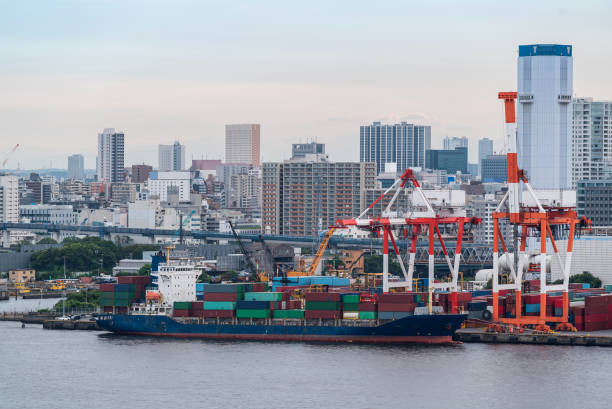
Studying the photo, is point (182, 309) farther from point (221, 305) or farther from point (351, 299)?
point (351, 299)

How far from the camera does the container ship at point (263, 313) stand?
57.1 meters

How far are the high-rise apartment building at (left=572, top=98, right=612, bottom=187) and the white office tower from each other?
51.2 inches

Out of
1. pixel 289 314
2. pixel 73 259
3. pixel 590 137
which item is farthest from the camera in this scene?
pixel 590 137

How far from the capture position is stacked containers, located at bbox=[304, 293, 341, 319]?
58281 millimetres

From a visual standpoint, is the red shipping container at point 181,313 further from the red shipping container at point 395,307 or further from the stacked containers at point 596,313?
the stacked containers at point 596,313

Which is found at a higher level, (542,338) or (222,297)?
(222,297)

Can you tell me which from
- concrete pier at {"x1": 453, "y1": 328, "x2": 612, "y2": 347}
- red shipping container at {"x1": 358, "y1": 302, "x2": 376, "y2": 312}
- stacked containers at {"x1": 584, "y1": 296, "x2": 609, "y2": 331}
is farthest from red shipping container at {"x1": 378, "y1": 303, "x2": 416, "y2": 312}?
stacked containers at {"x1": 584, "y1": 296, "x2": 609, "y2": 331}

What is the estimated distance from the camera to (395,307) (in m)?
57.6

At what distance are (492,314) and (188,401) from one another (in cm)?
2028

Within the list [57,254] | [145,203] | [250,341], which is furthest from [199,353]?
[145,203]

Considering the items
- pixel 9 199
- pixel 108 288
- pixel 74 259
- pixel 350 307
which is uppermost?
pixel 9 199

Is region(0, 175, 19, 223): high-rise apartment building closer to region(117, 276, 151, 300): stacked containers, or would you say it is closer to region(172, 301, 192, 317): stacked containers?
region(117, 276, 151, 300): stacked containers

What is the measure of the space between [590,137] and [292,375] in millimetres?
122877

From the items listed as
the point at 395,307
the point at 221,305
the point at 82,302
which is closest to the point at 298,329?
the point at 221,305
